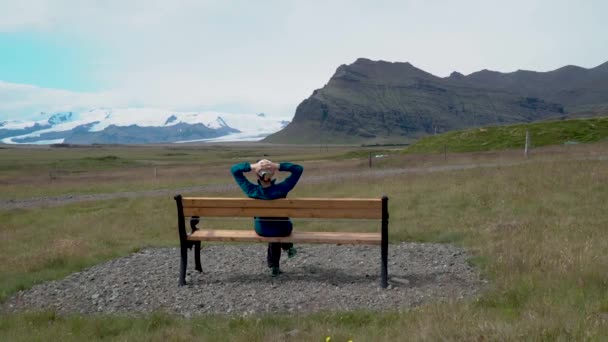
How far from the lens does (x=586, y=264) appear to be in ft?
21.1

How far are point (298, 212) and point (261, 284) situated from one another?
1123mm

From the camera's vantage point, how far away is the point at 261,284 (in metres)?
7.40

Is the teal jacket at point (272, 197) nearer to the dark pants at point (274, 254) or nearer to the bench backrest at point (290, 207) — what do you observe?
the bench backrest at point (290, 207)

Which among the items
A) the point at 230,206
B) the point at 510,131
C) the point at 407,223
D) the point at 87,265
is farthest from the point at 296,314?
the point at 510,131

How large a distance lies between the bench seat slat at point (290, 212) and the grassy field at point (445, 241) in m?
1.65

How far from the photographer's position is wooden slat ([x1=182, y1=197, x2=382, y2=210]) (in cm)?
704

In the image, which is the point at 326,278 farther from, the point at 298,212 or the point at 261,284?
the point at 298,212

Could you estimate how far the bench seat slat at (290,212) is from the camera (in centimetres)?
708

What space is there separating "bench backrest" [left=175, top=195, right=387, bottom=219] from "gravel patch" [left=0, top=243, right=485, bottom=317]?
36.7 inches

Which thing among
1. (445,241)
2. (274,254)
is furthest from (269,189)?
(445,241)

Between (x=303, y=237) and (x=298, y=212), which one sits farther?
(x=303, y=237)

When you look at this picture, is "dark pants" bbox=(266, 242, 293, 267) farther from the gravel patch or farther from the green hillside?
the green hillside

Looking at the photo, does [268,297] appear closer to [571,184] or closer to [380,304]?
[380,304]

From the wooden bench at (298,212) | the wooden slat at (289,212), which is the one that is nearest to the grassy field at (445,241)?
the wooden bench at (298,212)
